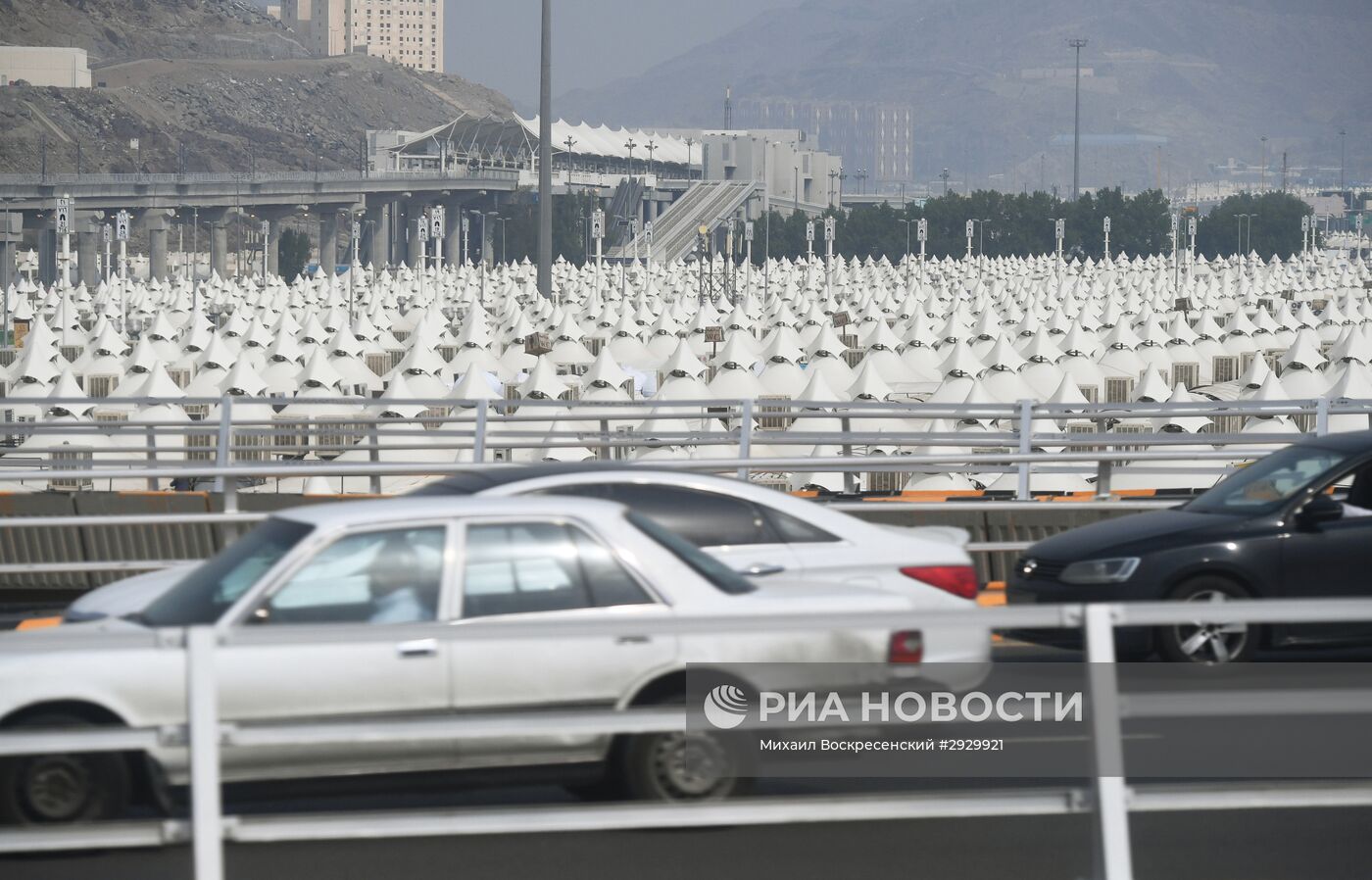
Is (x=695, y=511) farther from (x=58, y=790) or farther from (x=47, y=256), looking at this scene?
(x=47, y=256)

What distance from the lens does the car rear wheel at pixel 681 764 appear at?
662 cm

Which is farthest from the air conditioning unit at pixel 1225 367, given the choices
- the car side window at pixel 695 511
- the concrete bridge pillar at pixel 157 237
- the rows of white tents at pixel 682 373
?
the concrete bridge pillar at pixel 157 237

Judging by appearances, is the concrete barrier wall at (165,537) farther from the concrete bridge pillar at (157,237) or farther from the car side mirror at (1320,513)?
the concrete bridge pillar at (157,237)

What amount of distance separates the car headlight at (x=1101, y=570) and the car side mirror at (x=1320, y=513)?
0.96 meters

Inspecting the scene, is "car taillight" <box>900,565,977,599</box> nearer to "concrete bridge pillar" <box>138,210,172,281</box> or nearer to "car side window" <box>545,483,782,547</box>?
"car side window" <box>545,483,782,547</box>

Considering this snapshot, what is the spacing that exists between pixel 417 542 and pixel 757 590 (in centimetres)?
141

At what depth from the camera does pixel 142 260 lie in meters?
190

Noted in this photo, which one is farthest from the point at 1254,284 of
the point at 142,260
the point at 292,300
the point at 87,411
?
the point at 142,260

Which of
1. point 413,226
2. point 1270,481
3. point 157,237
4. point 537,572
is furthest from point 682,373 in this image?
point 413,226

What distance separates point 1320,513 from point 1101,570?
1258 mm

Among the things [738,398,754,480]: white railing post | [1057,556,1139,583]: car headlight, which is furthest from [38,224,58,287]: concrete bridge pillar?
[1057,556,1139,583]: car headlight

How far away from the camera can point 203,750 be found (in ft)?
17.5

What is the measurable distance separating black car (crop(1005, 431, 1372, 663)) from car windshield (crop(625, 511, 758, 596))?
3.03 metres

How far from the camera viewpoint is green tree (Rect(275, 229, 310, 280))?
162000mm
